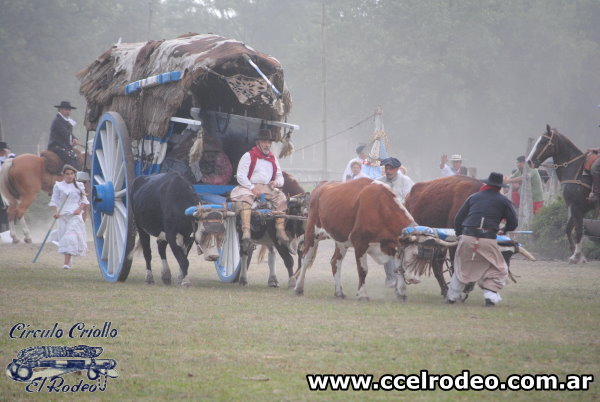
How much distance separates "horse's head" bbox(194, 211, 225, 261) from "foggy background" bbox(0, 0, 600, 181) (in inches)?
1465

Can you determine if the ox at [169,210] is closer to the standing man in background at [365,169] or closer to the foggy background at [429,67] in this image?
the standing man in background at [365,169]

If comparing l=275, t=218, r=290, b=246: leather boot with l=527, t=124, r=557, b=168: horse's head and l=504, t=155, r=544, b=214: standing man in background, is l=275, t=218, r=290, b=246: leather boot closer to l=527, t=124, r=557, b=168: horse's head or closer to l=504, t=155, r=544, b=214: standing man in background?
l=527, t=124, r=557, b=168: horse's head

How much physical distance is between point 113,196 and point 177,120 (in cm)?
191

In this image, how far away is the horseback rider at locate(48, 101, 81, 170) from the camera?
20.0m

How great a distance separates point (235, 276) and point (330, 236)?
7.96ft

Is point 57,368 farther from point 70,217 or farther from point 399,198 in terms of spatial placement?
point 70,217

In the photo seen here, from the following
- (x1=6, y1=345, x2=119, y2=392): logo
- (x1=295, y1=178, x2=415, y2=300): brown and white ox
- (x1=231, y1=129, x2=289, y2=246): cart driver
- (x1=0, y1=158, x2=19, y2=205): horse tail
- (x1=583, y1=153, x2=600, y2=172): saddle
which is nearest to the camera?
(x1=6, y1=345, x2=119, y2=392): logo

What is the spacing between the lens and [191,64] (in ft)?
42.4

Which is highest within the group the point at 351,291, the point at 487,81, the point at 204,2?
the point at 204,2

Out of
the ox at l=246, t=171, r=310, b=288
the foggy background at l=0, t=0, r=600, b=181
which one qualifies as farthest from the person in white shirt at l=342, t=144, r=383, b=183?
the foggy background at l=0, t=0, r=600, b=181

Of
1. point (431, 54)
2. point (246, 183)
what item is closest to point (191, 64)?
point (246, 183)

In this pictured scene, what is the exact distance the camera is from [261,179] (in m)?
13.7

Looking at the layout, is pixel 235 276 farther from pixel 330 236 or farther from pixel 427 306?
pixel 427 306

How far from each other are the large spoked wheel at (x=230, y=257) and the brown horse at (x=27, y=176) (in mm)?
7759
